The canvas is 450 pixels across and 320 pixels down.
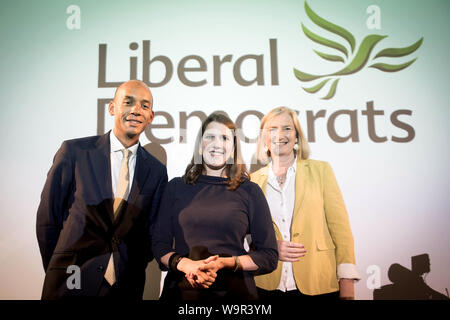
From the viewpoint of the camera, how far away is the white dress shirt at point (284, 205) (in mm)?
2277

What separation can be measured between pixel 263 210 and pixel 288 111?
0.88 metres

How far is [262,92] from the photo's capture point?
264cm

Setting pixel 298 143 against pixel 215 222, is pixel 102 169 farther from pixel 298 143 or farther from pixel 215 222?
pixel 298 143

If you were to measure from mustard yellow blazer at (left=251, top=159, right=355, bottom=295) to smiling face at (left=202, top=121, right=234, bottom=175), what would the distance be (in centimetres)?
35

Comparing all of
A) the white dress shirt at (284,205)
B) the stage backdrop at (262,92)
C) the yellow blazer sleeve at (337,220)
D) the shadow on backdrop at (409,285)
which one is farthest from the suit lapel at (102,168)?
the shadow on backdrop at (409,285)

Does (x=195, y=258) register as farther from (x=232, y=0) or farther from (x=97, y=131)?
(x=232, y=0)

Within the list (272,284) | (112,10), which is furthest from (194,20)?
(272,284)

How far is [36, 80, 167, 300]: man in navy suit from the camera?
2.15 metres

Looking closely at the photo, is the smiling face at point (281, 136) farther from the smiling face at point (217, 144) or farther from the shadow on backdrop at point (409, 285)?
the shadow on backdrop at point (409, 285)

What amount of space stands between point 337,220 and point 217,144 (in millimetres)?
1012

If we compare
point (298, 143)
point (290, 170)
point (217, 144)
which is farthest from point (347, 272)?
point (217, 144)

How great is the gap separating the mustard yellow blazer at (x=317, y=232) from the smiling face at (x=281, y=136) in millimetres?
170

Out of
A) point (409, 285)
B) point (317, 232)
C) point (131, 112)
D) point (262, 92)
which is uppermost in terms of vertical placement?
point (262, 92)
